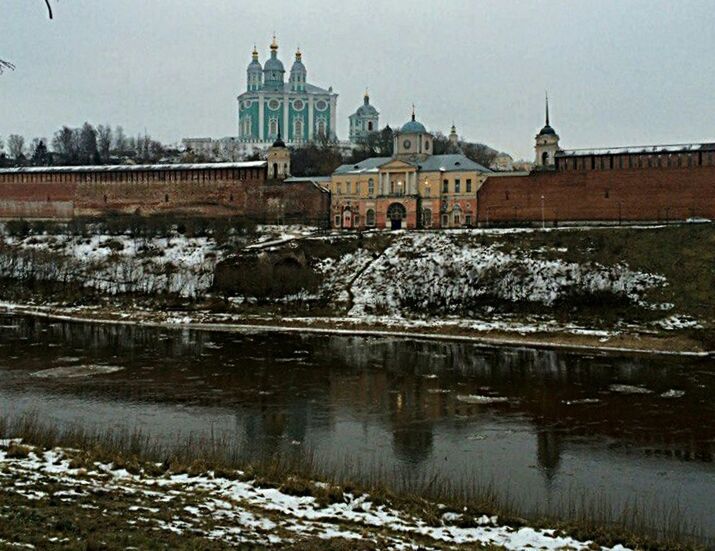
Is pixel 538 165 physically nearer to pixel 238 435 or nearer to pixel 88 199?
pixel 88 199

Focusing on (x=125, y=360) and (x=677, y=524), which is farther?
(x=125, y=360)

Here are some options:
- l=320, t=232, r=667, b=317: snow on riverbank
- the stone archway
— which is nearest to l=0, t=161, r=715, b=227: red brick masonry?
the stone archway

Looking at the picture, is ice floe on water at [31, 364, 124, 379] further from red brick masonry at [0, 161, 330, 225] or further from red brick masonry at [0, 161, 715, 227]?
red brick masonry at [0, 161, 330, 225]

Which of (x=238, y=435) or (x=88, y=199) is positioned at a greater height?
(x=88, y=199)

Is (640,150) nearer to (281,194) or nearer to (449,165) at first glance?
(449,165)

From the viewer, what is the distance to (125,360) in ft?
76.3

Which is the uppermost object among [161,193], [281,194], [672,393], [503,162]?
[503,162]

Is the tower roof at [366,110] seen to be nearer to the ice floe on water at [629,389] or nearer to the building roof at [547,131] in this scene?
the building roof at [547,131]

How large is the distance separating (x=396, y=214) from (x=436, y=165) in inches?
137

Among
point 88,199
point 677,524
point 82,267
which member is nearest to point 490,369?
point 677,524

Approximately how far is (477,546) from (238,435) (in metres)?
6.85

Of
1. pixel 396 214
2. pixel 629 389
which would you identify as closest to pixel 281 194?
pixel 396 214

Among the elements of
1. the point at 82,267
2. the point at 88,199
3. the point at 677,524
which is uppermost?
the point at 88,199

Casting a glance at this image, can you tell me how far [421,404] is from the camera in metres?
18.1
